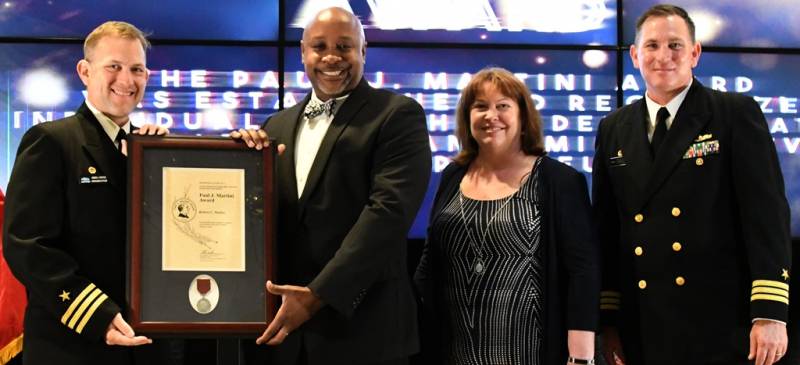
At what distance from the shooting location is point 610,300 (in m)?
3.08

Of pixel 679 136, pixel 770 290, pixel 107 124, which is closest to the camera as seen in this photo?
pixel 770 290

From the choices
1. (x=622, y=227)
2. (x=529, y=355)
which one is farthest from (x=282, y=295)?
(x=622, y=227)

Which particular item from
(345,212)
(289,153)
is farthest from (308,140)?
(345,212)

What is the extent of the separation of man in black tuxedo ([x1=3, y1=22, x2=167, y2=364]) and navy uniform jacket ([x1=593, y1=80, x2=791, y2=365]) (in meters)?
1.60

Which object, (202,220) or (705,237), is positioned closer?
(202,220)

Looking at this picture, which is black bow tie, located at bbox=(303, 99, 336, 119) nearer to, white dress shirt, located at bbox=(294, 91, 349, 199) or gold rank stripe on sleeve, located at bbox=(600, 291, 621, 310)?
white dress shirt, located at bbox=(294, 91, 349, 199)

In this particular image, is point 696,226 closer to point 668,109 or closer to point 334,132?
point 668,109

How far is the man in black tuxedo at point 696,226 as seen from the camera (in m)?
2.73

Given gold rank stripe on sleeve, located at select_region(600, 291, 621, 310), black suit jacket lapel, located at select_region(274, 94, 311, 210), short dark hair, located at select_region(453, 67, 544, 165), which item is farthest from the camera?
short dark hair, located at select_region(453, 67, 544, 165)

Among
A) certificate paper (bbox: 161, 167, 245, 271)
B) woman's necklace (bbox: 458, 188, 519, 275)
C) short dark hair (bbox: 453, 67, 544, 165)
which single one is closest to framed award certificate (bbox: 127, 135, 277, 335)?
certificate paper (bbox: 161, 167, 245, 271)

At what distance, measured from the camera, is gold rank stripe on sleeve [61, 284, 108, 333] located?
2467 millimetres

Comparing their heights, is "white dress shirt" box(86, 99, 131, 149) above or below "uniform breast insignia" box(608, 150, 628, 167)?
above

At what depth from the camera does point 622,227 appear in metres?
2.99

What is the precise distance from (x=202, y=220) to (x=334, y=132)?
1.58 feet
